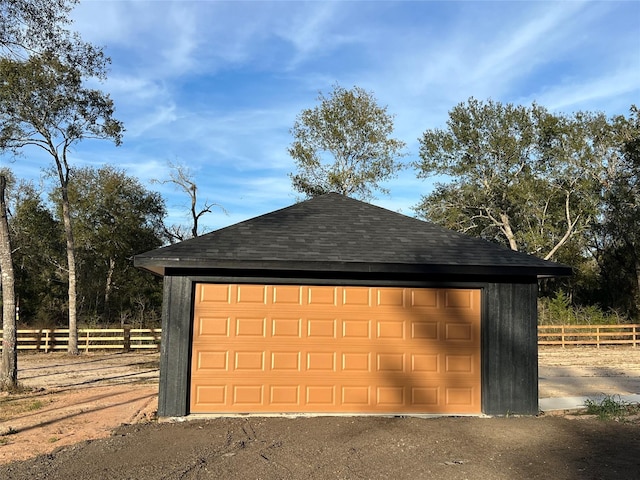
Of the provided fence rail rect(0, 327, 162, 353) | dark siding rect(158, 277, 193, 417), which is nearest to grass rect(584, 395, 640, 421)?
dark siding rect(158, 277, 193, 417)

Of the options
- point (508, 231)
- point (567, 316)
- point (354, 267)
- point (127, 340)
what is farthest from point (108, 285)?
point (354, 267)

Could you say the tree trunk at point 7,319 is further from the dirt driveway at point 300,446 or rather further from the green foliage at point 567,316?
the green foliage at point 567,316

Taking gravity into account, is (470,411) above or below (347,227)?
below

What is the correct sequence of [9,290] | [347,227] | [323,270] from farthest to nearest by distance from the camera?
1. [9,290]
2. [347,227]
3. [323,270]

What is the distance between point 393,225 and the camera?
9172 millimetres

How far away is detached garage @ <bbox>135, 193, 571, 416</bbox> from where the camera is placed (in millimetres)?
7547

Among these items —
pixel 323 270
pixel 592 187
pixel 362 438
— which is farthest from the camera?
pixel 592 187

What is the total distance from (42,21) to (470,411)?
36.4 feet

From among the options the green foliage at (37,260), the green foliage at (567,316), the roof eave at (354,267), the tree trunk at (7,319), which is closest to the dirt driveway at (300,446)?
the tree trunk at (7,319)

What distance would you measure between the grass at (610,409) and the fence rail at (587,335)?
42.8 ft

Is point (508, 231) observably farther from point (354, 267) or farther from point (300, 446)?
point (300, 446)

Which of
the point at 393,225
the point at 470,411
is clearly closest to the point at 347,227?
the point at 393,225

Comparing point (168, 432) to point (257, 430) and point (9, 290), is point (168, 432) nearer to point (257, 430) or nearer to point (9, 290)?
point (257, 430)

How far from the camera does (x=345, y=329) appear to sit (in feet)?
25.6
